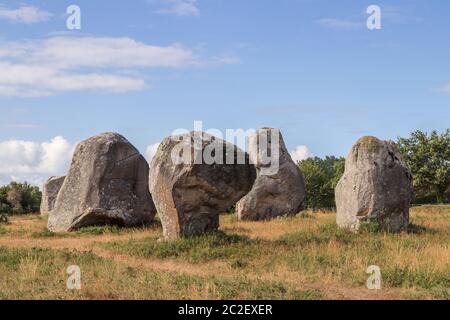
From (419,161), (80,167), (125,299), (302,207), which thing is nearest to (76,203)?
(80,167)

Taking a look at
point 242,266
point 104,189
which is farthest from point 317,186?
point 242,266

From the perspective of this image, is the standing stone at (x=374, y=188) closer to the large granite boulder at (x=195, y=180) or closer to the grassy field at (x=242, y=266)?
the grassy field at (x=242, y=266)

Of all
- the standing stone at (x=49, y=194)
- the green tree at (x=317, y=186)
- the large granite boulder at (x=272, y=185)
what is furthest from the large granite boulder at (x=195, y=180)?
the green tree at (x=317, y=186)

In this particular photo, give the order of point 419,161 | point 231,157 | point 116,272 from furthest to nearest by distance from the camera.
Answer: point 419,161 → point 231,157 → point 116,272

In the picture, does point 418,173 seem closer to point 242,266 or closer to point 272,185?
point 272,185

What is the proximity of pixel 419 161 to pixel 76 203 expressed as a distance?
126ft

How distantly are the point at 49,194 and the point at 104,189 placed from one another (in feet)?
58.1

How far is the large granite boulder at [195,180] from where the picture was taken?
18062mm

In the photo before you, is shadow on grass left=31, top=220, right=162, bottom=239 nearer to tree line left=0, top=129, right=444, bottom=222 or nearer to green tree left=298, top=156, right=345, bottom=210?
tree line left=0, top=129, right=444, bottom=222

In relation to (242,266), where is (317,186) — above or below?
above

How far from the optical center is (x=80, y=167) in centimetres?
2541

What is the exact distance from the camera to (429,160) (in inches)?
2127

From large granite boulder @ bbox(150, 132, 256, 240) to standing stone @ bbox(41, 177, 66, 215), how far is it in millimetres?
23810
